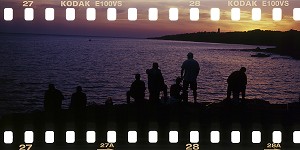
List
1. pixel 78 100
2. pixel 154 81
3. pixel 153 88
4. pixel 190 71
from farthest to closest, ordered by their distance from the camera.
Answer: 1. pixel 153 88
2. pixel 154 81
3. pixel 190 71
4. pixel 78 100

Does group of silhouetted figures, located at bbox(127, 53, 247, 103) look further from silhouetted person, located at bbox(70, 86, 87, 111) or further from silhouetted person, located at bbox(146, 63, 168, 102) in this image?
silhouetted person, located at bbox(70, 86, 87, 111)

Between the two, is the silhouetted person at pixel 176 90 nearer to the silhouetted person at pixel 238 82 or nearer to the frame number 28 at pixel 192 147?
the silhouetted person at pixel 238 82

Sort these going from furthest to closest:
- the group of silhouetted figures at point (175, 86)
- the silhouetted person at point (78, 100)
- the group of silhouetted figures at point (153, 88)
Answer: the group of silhouetted figures at point (175, 86)
the group of silhouetted figures at point (153, 88)
the silhouetted person at point (78, 100)

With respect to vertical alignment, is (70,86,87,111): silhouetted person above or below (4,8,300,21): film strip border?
below

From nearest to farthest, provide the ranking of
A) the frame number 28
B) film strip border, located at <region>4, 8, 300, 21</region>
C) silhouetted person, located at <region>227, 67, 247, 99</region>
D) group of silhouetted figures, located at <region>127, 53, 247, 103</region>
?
film strip border, located at <region>4, 8, 300, 21</region> < the frame number 28 < group of silhouetted figures, located at <region>127, 53, 247, 103</region> < silhouetted person, located at <region>227, 67, 247, 99</region>

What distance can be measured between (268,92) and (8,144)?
5234 cm

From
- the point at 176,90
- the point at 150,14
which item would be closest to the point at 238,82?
the point at 176,90

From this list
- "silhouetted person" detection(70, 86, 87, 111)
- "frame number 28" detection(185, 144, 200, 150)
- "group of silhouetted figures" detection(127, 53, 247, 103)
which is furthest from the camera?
"group of silhouetted figures" detection(127, 53, 247, 103)

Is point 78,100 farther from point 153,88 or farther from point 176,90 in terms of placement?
point 176,90

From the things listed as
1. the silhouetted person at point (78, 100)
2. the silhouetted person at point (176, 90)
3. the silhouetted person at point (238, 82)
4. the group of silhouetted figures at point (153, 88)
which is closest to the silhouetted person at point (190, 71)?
the group of silhouetted figures at point (153, 88)

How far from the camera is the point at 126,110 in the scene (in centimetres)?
1650

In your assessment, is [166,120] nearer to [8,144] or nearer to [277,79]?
[8,144]

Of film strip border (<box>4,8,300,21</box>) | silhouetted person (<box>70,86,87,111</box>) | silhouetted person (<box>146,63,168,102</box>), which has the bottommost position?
silhouetted person (<box>70,86,87,111</box>)

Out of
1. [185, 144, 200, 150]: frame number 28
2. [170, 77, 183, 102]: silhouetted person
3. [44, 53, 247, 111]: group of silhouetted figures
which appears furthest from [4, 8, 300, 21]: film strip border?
[170, 77, 183, 102]: silhouetted person
